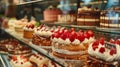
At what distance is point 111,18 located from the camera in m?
1.98

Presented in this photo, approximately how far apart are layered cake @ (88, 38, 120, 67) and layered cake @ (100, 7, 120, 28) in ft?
0.98

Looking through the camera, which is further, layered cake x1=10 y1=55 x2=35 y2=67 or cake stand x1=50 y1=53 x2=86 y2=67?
layered cake x1=10 y1=55 x2=35 y2=67

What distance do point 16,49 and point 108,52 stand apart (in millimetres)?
2738

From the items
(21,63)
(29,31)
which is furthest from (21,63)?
(29,31)

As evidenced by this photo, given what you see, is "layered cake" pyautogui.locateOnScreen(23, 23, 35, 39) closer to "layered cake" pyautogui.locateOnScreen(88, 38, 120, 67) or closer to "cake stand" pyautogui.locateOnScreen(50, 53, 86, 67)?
"cake stand" pyautogui.locateOnScreen(50, 53, 86, 67)

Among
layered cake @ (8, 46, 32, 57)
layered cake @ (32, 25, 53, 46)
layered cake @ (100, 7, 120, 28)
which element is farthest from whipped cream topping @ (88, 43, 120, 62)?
layered cake @ (8, 46, 32, 57)

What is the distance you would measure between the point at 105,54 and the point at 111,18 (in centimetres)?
49

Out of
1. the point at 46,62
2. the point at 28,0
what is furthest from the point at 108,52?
the point at 28,0

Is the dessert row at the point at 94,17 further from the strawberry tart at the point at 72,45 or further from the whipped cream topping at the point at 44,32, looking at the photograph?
the whipped cream topping at the point at 44,32

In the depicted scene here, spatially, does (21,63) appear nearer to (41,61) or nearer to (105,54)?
(41,61)

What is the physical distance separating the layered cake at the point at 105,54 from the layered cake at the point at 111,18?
299mm

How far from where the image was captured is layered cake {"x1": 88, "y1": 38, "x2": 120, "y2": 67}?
1561 millimetres

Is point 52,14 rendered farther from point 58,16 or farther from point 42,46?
point 42,46

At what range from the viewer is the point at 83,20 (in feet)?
7.99
